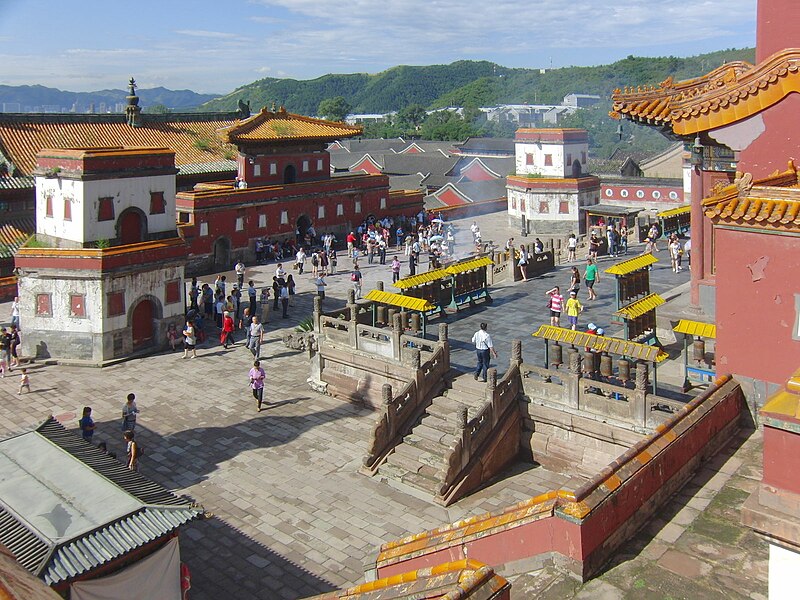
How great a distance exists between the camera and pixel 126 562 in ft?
36.1

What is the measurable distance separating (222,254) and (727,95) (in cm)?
3030

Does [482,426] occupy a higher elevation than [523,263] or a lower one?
lower

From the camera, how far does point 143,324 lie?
26.8 meters

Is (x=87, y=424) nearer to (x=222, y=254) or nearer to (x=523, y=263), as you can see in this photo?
(x=523, y=263)

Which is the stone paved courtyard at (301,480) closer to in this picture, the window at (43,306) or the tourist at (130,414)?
the tourist at (130,414)

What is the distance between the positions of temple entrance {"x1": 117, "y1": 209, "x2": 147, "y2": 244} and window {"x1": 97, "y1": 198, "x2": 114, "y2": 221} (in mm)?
396

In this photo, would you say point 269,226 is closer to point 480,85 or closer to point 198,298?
point 198,298

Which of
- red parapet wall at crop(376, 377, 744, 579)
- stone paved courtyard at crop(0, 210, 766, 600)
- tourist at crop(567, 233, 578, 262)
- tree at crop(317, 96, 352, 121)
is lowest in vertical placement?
stone paved courtyard at crop(0, 210, 766, 600)

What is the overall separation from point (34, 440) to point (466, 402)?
9.36m

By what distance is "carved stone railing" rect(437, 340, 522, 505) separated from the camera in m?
16.2

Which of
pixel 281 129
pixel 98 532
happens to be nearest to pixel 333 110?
pixel 281 129

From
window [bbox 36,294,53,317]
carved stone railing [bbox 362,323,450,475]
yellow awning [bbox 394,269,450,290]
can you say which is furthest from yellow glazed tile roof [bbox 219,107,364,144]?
carved stone railing [bbox 362,323,450,475]

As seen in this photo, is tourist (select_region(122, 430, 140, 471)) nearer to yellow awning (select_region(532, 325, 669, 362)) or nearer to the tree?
yellow awning (select_region(532, 325, 669, 362))

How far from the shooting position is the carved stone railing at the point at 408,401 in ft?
57.3
